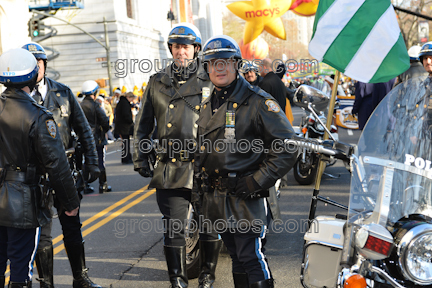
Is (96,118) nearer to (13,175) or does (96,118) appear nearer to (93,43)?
(13,175)

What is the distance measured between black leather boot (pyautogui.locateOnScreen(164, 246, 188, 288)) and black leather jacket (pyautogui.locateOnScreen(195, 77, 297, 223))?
2.86 ft

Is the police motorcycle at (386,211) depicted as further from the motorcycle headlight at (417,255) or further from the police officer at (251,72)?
the police officer at (251,72)

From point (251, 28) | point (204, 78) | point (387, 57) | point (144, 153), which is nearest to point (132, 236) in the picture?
point (144, 153)

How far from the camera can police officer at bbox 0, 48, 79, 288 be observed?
11.7 feet

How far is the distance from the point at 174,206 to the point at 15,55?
5.46 ft

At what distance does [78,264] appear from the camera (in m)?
4.57

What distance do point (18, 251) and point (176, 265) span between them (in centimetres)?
122

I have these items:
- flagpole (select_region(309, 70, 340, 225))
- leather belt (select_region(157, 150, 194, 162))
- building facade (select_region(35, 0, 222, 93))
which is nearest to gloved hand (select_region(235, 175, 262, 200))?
flagpole (select_region(309, 70, 340, 225))

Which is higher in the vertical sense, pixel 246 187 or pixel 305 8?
pixel 305 8

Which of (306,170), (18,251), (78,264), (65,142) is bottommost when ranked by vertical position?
(306,170)

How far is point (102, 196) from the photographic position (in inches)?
376

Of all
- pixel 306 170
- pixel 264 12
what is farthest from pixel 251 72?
pixel 264 12

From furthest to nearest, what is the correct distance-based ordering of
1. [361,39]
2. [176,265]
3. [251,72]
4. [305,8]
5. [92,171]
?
[305,8] < [251,72] < [92,171] < [176,265] < [361,39]

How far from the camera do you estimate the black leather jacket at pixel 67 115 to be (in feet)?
15.2
